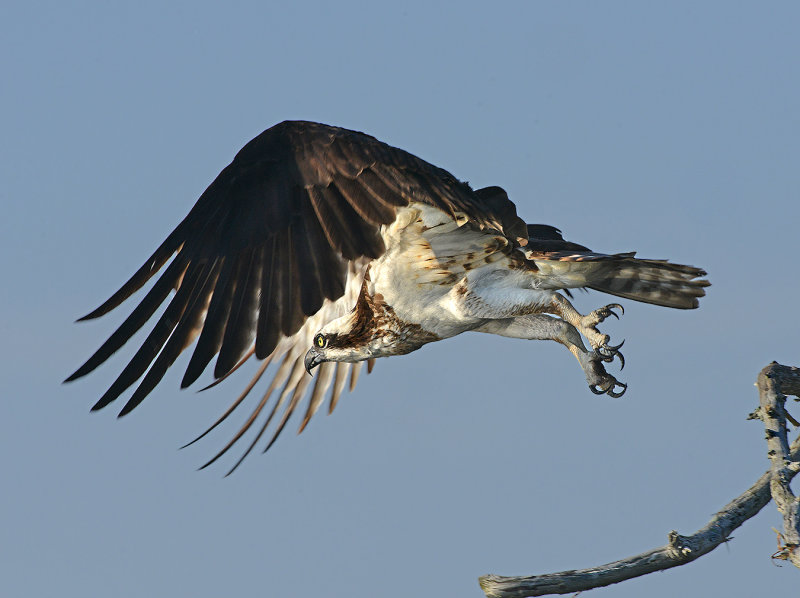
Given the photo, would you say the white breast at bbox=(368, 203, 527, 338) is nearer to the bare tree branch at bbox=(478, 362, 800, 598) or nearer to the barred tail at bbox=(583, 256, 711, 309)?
the barred tail at bbox=(583, 256, 711, 309)

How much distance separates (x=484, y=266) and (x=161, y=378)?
2.61m

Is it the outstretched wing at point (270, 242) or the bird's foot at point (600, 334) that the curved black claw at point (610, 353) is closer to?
the bird's foot at point (600, 334)

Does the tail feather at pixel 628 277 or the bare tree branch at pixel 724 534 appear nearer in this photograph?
the bare tree branch at pixel 724 534

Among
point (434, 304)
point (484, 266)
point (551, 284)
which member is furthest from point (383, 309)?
point (551, 284)

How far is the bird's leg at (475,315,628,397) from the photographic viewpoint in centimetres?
748

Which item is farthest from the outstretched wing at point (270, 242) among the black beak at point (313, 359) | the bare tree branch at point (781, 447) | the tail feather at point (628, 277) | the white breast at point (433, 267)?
the bare tree branch at point (781, 447)

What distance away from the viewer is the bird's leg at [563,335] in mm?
7480

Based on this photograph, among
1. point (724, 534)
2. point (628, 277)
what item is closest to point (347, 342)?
point (628, 277)

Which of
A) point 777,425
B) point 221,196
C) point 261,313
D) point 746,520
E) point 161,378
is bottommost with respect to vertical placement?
point 746,520

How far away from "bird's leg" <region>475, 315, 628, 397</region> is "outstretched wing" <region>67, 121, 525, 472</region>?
1.33 meters

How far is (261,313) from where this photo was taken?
6172 mm

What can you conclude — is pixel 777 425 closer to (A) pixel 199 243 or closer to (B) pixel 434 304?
(B) pixel 434 304

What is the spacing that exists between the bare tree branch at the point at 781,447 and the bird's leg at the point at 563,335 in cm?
166

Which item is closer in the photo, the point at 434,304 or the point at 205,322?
the point at 205,322
